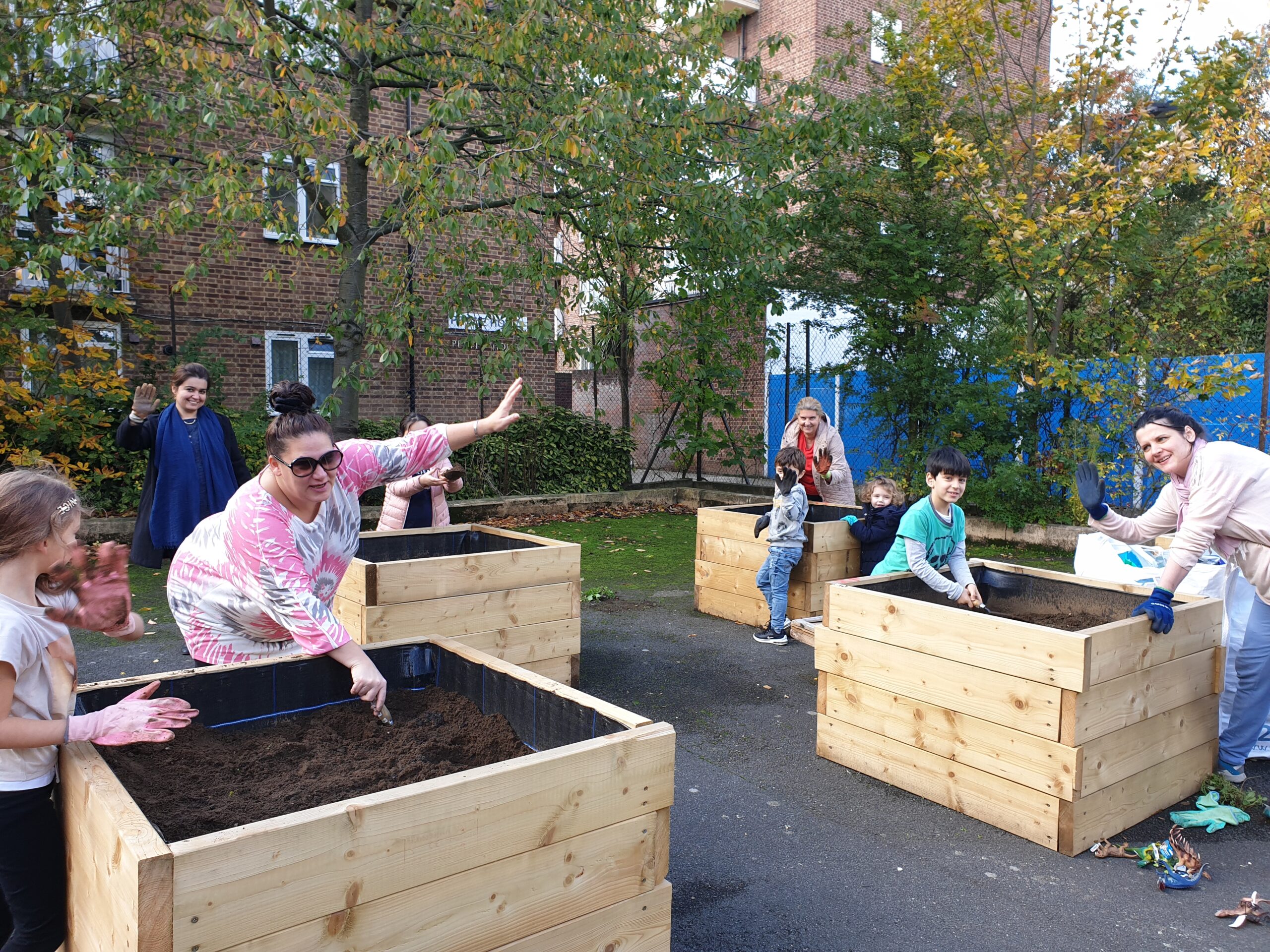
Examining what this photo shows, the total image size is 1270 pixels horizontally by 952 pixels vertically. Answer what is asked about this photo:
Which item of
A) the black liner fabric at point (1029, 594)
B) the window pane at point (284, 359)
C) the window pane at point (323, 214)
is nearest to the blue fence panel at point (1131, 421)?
the black liner fabric at point (1029, 594)

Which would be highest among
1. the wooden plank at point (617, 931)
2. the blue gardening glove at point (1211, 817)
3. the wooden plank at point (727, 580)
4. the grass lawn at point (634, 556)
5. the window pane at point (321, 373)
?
the window pane at point (321, 373)

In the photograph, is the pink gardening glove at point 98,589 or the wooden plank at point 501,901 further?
Answer: the pink gardening glove at point 98,589

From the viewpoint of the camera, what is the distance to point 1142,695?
390 cm

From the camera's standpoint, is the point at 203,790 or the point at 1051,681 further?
the point at 1051,681

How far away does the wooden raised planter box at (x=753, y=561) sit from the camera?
717cm

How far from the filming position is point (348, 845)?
1.88 meters

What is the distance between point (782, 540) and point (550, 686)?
14.5ft

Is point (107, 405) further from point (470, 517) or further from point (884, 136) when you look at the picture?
point (884, 136)

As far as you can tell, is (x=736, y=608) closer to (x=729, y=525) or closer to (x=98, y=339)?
(x=729, y=525)

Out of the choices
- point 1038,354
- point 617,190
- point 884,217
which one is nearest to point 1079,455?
point 1038,354

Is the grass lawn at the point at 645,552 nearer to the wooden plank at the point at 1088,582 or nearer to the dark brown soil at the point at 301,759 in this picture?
the wooden plank at the point at 1088,582

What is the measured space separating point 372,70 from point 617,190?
10.7 ft

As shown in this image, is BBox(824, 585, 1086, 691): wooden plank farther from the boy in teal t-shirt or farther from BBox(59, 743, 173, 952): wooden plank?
BBox(59, 743, 173, 952): wooden plank

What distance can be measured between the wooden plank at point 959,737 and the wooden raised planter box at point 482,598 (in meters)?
1.73
